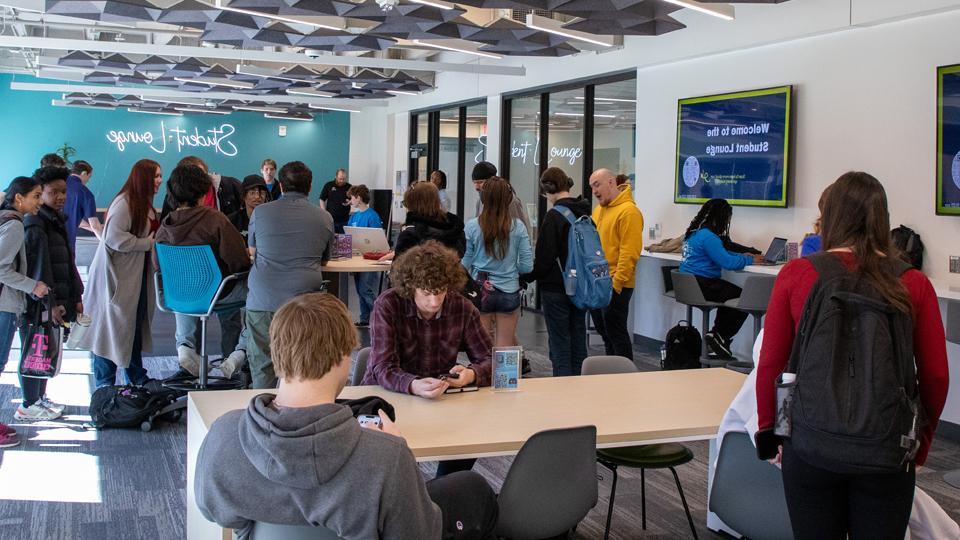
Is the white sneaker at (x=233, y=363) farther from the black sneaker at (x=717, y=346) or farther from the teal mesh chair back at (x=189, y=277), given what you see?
the black sneaker at (x=717, y=346)

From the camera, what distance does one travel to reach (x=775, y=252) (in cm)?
723

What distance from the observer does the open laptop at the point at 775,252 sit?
23.5 feet

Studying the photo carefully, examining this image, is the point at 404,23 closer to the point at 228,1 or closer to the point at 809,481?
the point at 228,1

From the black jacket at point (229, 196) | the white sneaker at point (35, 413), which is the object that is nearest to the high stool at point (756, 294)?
the white sneaker at point (35, 413)

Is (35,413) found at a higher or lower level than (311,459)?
lower

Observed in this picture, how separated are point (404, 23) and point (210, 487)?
6.63m

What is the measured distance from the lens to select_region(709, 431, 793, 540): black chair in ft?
9.74

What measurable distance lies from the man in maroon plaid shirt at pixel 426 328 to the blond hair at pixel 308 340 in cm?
118

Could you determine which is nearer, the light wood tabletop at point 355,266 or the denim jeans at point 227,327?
the denim jeans at point 227,327

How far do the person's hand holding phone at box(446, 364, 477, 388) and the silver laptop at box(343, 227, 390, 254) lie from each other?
4.59 metres

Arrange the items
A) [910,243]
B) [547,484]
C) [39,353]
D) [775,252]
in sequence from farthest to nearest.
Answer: [775,252], [910,243], [39,353], [547,484]

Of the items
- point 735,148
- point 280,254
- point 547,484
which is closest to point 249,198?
point 280,254

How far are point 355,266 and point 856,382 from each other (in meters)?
4.92

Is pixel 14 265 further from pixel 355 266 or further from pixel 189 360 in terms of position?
pixel 355 266
